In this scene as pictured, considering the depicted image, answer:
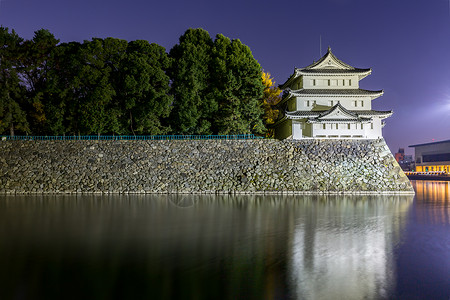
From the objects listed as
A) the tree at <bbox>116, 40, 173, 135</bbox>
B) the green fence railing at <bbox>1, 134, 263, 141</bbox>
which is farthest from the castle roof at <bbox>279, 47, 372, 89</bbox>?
the tree at <bbox>116, 40, 173, 135</bbox>

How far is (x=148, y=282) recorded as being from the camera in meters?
5.90

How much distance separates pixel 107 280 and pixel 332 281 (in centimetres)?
405

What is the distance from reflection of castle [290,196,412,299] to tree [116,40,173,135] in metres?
17.6

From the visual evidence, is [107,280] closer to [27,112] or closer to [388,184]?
[388,184]

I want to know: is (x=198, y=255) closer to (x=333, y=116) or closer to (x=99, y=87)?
(x=333, y=116)

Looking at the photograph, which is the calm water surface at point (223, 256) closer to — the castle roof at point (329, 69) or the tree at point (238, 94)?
the tree at point (238, 94)

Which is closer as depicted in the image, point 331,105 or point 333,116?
point 333,116

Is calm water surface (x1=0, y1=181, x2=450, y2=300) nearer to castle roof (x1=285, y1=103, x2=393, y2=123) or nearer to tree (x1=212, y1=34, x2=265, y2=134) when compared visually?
castle roof (x1=285, y1=103, x2=393, y2=123)

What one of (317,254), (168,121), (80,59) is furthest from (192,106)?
(317,254)

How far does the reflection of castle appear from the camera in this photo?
5.72 meters

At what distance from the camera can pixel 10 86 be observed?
27.6 m

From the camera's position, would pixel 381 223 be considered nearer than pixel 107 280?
No

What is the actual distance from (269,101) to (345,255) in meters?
28.6

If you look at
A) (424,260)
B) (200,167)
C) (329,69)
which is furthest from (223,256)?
(329,69)
